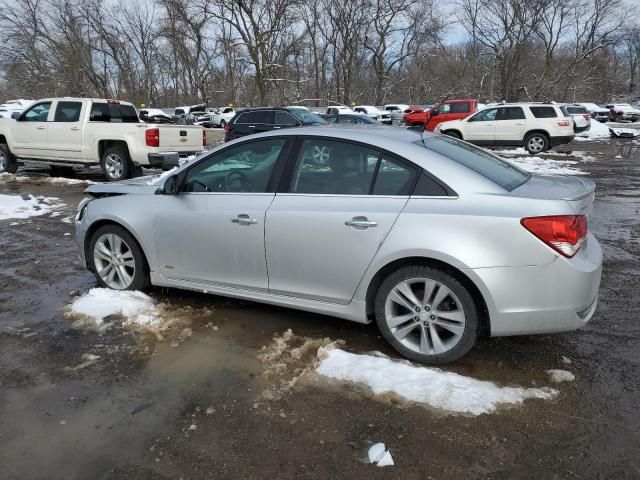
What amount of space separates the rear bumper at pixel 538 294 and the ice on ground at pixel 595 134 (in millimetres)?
28766

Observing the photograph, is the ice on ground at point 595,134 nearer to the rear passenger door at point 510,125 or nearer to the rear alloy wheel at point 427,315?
the rear passenger door at point 510,125

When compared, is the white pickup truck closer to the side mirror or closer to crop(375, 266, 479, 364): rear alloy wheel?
the side mirror

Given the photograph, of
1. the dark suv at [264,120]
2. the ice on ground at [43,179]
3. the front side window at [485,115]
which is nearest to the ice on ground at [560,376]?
the ice on ground at [43,179]

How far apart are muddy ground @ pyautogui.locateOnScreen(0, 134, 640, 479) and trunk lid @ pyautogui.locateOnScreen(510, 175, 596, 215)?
1071 mm

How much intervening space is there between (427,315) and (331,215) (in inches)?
36.7

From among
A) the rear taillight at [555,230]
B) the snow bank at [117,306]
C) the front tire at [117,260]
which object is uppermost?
the rear taillight at [555,230]

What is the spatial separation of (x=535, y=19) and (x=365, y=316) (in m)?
62.1

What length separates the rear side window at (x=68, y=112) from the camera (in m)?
12.0

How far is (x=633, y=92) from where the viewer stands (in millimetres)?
83375

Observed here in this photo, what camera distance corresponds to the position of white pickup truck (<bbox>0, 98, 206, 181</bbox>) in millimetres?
11359

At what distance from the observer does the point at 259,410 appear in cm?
305

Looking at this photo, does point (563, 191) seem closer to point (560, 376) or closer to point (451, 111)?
point (560, 376)

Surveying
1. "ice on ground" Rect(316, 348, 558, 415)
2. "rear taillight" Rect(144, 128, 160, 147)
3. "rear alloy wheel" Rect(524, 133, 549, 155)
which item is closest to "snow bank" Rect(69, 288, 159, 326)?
"ice on ground" Rect(316, 348, 558, 415)

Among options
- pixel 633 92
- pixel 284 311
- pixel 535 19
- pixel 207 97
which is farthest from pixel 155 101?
pixel 633 92
